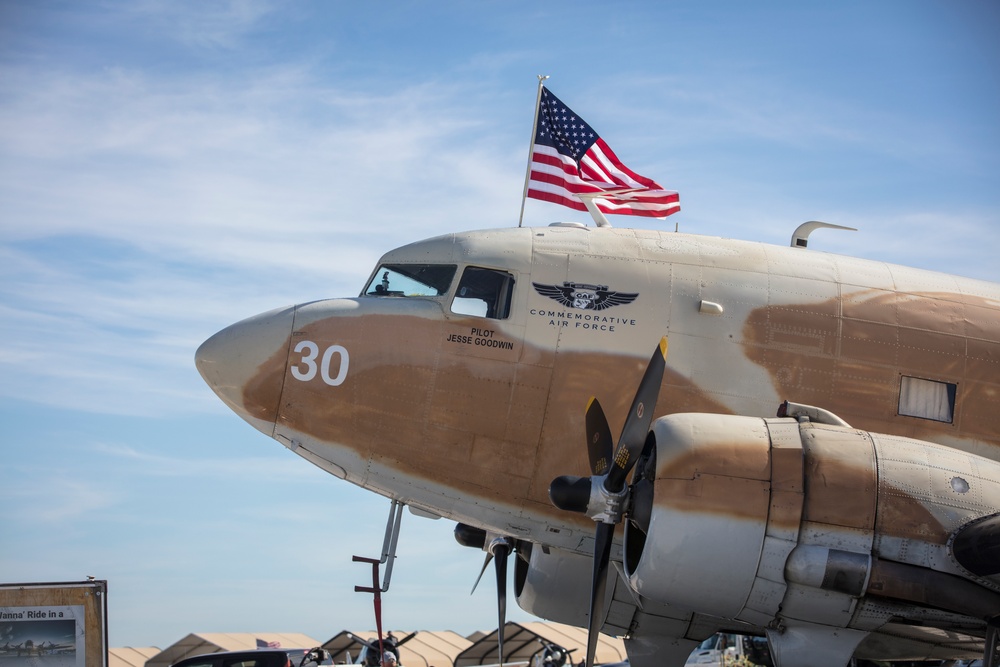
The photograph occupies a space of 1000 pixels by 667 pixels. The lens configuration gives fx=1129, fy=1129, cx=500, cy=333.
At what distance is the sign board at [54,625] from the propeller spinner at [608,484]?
22.2 feet

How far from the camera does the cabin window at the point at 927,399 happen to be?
14.4 metres

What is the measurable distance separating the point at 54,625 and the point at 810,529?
9.97m

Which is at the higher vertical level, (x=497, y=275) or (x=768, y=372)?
(x=497, y=275)

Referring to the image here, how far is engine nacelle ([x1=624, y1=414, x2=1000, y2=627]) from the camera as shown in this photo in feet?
38.1

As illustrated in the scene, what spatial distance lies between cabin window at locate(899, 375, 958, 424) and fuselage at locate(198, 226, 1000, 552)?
18 mm

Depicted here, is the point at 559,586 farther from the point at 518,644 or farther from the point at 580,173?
the point at 518,644

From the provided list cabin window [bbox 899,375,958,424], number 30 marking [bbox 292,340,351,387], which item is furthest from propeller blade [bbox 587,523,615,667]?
cabin window [bbox 899,375,958,424]

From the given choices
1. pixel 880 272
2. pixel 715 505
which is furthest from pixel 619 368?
pixel 880 272

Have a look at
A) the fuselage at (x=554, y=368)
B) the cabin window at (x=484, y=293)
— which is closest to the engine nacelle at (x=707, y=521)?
the fuselage at (x=554, y=368)

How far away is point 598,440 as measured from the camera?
13297mm

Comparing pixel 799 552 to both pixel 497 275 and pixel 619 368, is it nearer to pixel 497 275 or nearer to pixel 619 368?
pixel 619 368

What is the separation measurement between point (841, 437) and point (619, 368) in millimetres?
3129

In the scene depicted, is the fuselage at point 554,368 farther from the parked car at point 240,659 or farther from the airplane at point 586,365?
the parked car at point 240,659

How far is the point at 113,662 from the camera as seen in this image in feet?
118
